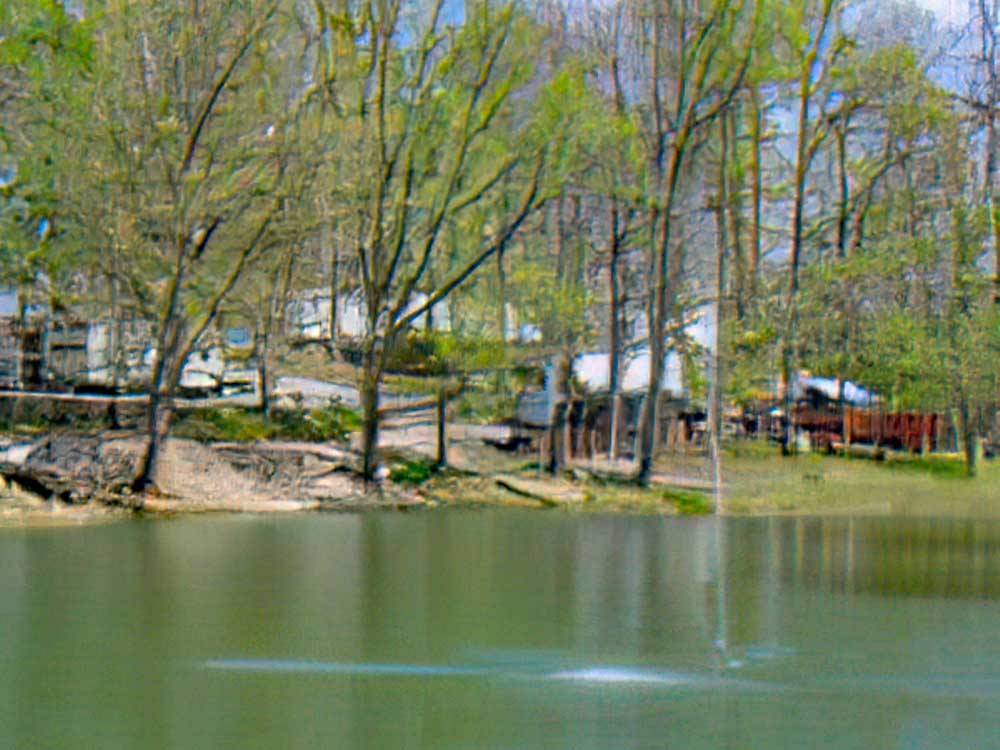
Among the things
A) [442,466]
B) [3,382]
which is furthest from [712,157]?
[3,382]

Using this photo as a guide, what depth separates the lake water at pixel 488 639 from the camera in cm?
280

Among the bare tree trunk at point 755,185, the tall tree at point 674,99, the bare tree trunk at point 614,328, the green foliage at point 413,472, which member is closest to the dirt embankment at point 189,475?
the green foliage at point 413,472

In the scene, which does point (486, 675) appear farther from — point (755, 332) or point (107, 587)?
point (755, 332)

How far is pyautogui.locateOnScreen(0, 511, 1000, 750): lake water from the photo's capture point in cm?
280

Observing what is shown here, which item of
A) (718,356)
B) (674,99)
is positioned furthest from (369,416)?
(674,99)

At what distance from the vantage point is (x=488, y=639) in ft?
12.0

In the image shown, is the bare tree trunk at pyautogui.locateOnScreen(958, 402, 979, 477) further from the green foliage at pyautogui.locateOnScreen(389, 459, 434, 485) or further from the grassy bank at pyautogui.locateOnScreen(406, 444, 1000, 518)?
the green foliage at pyautogui.locateOnScreen(389, 459, 434, 485)

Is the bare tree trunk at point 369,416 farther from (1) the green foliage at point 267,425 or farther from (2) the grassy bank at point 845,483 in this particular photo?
(2) the grassy bank at point 845,483

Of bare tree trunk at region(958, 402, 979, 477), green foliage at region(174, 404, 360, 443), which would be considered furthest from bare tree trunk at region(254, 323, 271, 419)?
bare tree trunk at region(958, 402, 979, 477)

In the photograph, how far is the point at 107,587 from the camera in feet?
14.2

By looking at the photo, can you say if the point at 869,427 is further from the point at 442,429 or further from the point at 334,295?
the point at 334,295

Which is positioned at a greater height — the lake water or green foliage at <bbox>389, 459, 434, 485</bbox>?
green foliage at <bbox>389, 459, 434, 485</bbox>

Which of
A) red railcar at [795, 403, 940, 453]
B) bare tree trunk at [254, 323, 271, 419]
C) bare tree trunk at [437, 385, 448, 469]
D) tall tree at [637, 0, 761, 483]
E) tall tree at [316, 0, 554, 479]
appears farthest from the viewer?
red railcar at [795, 403, 940, 453]

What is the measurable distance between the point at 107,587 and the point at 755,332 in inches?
149
